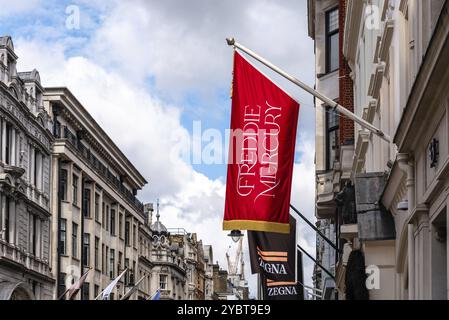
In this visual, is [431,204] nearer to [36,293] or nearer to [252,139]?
[252,139]

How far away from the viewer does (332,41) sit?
117ft

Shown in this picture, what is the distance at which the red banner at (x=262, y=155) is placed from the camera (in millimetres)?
17188

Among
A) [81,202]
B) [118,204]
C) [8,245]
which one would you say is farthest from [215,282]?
[8,245]

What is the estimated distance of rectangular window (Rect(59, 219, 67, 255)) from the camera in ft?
209

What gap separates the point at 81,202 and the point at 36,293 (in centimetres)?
1183

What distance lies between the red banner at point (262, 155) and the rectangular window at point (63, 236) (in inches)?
1866

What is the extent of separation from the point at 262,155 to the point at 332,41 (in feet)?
62.7

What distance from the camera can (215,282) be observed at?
17900 centimetres

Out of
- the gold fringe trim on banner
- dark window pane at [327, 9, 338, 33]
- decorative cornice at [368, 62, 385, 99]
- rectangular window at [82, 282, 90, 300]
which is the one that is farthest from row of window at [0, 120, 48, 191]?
the gold fringe trim on banner

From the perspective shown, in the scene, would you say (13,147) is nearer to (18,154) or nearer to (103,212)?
(18,154)

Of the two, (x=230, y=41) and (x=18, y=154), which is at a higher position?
(x=18, y=154)

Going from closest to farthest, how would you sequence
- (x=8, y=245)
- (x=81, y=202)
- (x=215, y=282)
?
(x=8, y=245) < (x=81, y=202) < (x=215, y=282)

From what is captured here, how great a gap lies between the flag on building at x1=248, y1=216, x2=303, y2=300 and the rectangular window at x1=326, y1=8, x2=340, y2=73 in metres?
6.87

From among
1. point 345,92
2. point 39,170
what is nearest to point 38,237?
point 39,170
